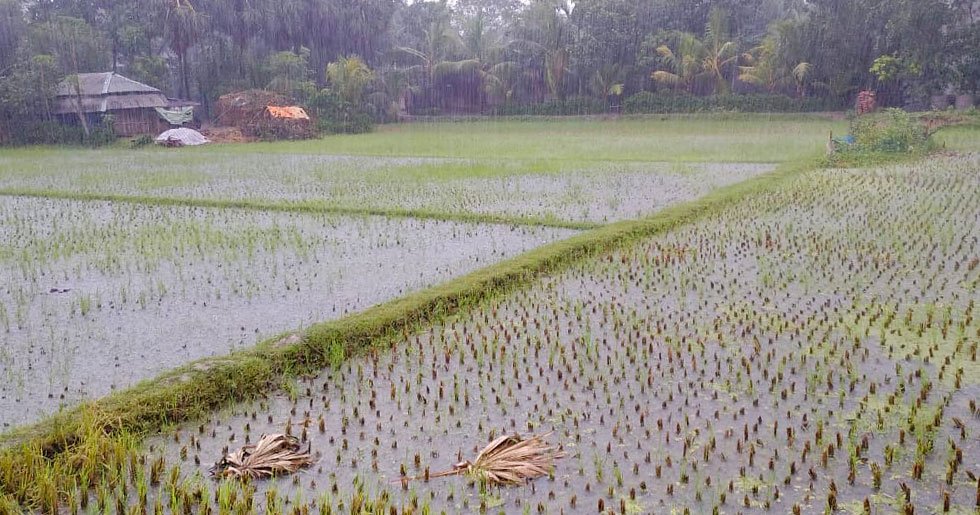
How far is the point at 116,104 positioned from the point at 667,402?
25.6 meters

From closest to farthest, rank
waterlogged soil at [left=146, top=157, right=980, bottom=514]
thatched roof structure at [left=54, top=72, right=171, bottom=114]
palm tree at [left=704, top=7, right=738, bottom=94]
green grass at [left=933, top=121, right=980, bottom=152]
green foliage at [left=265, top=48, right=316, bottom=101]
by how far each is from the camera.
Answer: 1. waterlogged soil at [left=146, top=157, right=980, bottom=514]
2. green grass at [left=933, top=121, right=980, bottom=152]
3. thatched roof structure at [left=54, top=72, right=171, bottom=114]
4. palm tree at [left=704, top=7, right=738, bottom=94]
5. green foliage at [left=265, top=48, right=316, bottom=101]

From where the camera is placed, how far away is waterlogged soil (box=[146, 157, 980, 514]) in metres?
2.65

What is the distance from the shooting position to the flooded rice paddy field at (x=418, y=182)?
9.55m

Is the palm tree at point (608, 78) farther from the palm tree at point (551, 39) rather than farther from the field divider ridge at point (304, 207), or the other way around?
the field divider ridge at point (304, 207)

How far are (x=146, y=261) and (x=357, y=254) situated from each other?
168 cm

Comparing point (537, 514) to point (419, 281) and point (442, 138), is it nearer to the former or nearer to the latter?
point (419, 281)

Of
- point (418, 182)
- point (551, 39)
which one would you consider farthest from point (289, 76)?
point (418, 182)

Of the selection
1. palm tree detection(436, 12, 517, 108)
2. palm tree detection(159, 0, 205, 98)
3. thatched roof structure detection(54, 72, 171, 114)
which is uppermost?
palm tree detection(159, 0, 205, 98)

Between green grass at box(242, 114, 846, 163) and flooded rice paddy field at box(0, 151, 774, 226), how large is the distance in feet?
5.77

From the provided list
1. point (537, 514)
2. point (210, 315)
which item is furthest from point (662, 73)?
point (537, 514)

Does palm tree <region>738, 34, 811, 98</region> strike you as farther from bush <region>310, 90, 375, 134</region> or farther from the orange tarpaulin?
the orange tarpaulin

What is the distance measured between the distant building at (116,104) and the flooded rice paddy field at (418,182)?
26.8 feet

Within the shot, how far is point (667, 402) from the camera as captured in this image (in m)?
3.42

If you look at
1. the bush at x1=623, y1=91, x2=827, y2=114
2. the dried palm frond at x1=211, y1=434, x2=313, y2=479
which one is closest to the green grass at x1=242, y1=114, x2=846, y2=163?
the bush at x1=623, y1=91, x2=827, y2=114
